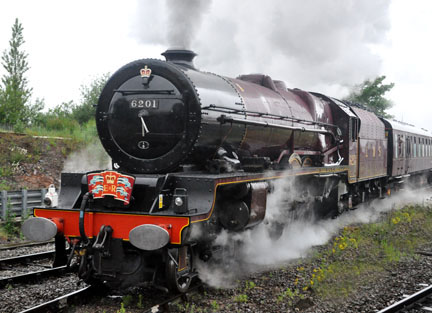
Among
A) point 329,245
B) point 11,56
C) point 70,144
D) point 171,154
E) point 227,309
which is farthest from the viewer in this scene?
point 11,56

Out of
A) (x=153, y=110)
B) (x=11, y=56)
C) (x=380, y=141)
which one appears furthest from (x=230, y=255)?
(x=11, y=56)

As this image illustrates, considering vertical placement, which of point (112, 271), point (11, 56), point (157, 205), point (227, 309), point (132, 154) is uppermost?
point (11, 56)

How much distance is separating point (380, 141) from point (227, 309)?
32.9ft

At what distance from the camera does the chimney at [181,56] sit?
631 centimetres

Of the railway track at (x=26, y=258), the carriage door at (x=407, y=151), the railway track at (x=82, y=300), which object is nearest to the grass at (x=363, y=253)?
the railway track at (x=82, y=300)

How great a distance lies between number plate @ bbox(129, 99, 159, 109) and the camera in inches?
224

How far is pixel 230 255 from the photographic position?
21.0 ft

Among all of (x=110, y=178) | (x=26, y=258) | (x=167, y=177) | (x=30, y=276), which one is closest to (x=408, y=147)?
(x=167, y=177)

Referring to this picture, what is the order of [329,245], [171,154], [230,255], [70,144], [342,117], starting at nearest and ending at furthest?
[171,154] < [230,255] < [329,245] < [342,117] < [70,144]

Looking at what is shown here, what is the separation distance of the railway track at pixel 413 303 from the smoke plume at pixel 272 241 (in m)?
2.04

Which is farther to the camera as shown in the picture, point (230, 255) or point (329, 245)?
point (329, 245)

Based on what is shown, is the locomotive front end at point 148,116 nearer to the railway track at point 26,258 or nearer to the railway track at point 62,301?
the railway track at point 62,301

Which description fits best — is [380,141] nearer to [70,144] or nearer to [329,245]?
[329,245]

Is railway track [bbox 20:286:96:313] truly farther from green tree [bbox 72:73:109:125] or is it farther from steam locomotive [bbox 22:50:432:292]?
green tree [bbox 72:73:109:125]
